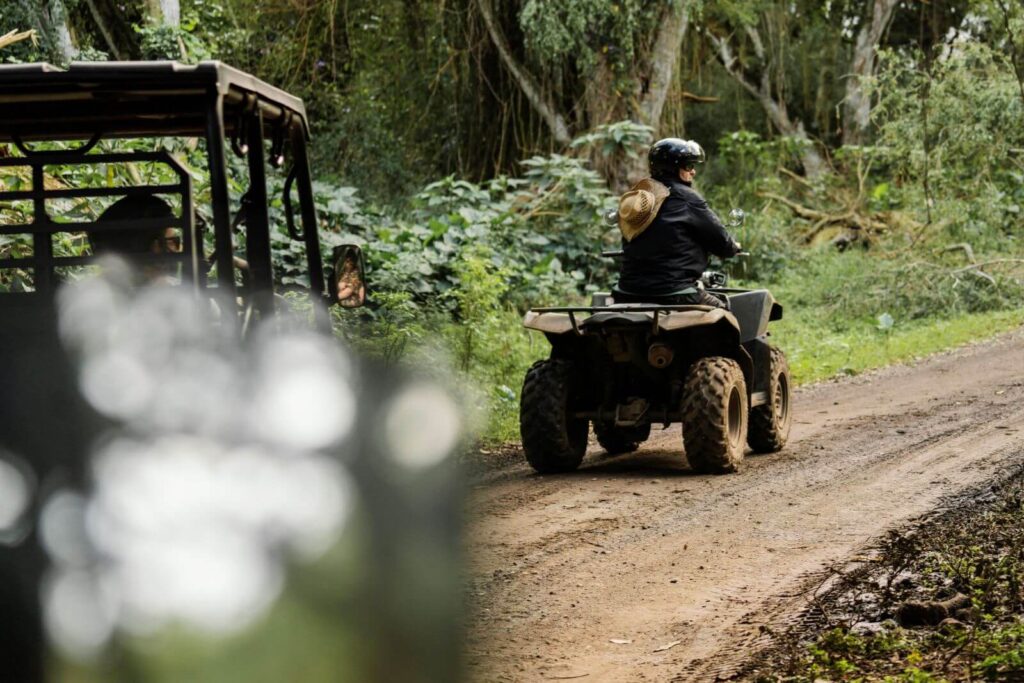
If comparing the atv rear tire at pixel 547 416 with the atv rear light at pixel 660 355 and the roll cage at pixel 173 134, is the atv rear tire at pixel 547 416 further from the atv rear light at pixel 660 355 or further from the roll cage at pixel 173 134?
the roll cage at pixel 173 134

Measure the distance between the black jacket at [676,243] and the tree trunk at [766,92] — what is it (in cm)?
2152

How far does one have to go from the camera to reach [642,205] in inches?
328

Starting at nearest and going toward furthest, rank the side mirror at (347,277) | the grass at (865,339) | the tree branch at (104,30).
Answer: the side mirror at (347,277)
the grass at (865,339)
the tree branch at (104,30)

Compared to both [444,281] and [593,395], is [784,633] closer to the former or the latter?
[593,395]

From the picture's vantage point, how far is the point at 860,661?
177 inches

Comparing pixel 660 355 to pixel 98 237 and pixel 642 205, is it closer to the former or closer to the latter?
pixel 642 205

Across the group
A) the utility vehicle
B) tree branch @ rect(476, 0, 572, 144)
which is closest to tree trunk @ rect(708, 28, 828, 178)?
tree branch @ rect(476, 0, 572, 144)

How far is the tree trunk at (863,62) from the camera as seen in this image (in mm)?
29250

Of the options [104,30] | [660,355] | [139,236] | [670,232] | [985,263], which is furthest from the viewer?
[104,30]

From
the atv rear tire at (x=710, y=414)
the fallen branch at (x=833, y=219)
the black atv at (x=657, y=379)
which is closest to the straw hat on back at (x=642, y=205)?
the black atv at (x=657, y=379)

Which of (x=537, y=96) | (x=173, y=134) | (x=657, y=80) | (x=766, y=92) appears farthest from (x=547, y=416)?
(x=766, y=92)

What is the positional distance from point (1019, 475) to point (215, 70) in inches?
207

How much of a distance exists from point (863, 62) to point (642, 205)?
23.0m

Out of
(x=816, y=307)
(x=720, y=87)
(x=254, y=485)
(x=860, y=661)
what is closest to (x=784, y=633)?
(x=860, y=661)
